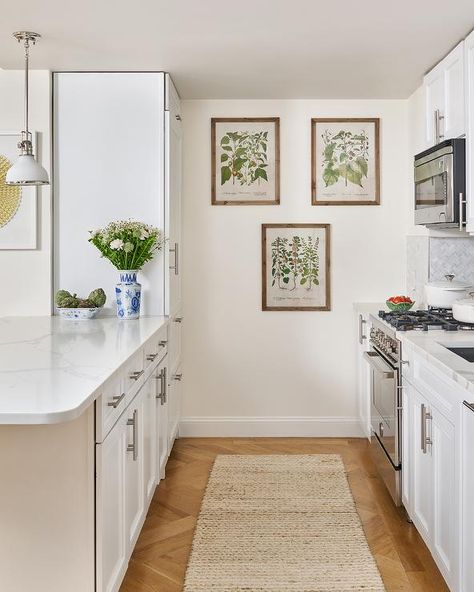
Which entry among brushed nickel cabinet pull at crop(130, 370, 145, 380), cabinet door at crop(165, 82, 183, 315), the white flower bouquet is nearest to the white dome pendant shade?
the white flower bouquet

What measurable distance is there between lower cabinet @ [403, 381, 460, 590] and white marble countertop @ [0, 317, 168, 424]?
120 cm

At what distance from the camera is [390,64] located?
3660mm

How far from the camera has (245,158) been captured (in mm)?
4492

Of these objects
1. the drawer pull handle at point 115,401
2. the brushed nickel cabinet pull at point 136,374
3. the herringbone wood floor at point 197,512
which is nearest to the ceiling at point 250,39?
the brushed nickel cabinet pull at point 136,374

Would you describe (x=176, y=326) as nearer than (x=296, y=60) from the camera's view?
No

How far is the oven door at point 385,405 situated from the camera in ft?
10.3

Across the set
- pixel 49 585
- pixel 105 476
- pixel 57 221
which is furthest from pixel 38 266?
pixel 49 585

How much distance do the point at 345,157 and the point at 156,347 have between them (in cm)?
205

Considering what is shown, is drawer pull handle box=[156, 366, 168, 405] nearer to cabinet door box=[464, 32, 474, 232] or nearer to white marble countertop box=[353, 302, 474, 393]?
white marble countertop box=[353, 302, 474, 393]

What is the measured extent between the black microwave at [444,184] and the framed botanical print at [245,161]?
1.14 meters

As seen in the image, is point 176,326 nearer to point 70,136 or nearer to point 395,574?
point 70,136

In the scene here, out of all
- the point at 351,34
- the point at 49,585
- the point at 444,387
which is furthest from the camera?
the point at 351,34

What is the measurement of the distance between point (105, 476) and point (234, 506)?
144cm

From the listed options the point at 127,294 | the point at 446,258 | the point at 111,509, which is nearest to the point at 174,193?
the point at 127,294
